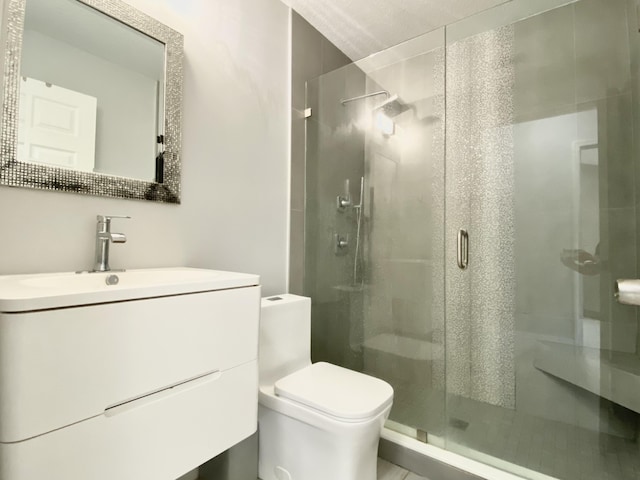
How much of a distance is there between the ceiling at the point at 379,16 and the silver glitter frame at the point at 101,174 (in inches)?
35.1

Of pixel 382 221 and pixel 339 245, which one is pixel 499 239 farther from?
pixel 339 245

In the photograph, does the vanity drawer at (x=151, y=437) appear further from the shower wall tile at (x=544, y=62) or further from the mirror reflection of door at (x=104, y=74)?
the shower wall tile at (x=544, y=62)

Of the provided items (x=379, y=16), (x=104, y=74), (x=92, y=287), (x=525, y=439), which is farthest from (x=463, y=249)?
(x=104, y=74)

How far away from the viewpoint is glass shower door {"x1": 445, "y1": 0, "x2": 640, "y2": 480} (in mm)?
1354

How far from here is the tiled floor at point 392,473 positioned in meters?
1.33

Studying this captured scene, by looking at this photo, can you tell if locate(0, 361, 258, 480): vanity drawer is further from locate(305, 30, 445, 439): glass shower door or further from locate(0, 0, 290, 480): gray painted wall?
locate(305, 30, 445, 439): glass shower door

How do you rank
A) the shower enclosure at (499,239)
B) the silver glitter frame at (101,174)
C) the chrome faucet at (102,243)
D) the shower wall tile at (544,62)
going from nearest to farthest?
the silver glitter frame at (101,174)
the chrome faucet at (102,243)
the shower enclosure at (499,239)
the shower wall tile at (544,62)

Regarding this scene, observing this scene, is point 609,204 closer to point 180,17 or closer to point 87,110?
point 180,17

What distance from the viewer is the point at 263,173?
5.23 ft

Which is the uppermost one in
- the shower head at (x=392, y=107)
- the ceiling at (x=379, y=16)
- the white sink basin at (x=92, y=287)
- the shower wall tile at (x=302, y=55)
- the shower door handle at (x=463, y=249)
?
→ the ceiling at (x=379, y=16)

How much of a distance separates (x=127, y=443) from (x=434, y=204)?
60.1 inches

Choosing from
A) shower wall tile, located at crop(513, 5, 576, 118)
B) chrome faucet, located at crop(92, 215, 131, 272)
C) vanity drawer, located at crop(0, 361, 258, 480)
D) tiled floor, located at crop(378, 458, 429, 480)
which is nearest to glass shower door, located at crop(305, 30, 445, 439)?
tiled floor, located at crop(378, 458, 429, 480)

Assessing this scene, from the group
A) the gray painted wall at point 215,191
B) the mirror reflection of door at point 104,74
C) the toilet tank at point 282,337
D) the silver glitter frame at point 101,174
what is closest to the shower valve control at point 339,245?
the gray painted wall at point 215,191

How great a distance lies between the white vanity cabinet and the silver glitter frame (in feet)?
0.97
